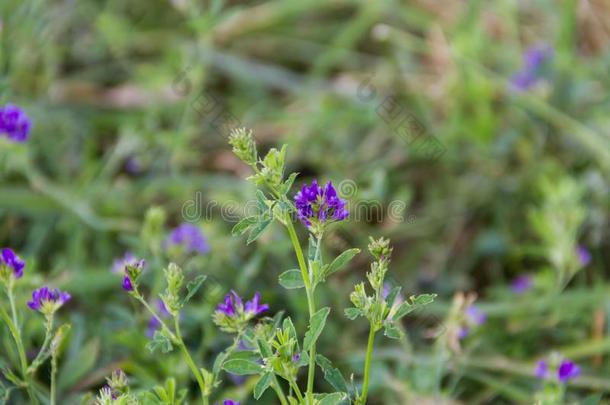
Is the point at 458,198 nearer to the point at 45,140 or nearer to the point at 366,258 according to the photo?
the point at 366,258

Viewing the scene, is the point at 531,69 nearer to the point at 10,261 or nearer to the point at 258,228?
the point at 258,228

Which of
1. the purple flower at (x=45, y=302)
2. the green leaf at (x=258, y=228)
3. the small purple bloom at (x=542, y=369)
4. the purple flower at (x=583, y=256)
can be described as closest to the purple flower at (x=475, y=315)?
the small purple bloom at (x=542, y=369)

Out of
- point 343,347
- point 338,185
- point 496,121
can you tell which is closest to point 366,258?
point 338,185

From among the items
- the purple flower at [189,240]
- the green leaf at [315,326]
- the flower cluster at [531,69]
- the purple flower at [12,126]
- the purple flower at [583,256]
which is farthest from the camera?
the flower cluster at [531,69]

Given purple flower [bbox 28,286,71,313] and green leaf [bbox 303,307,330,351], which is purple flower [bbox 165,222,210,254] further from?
green leaf [bbox 303,307,330,351]

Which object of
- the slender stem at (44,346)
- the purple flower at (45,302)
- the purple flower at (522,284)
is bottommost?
the purple flower at (522,284)

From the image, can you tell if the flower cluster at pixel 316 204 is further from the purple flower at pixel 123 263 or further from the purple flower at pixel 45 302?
the purple flower at pixel 45 302
